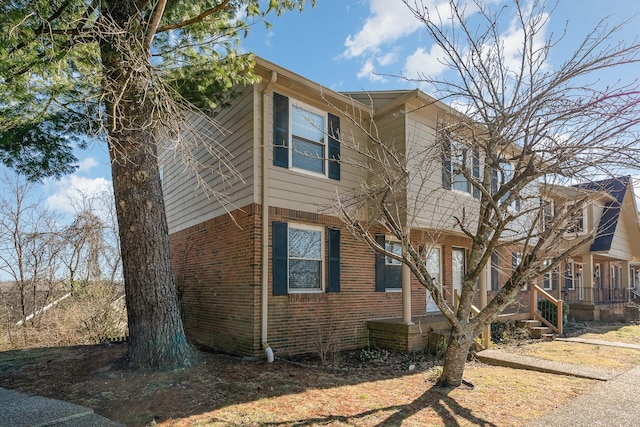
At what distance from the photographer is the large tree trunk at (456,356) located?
18.4 ft

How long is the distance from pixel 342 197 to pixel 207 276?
3.67 m

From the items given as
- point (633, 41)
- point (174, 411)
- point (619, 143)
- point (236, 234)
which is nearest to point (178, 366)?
point (174, 411)

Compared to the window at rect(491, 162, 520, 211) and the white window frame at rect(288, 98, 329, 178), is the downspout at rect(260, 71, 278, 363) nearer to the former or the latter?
the white window frame at rect(288, 98, 329, 178)

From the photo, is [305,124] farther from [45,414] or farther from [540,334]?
[540,334]

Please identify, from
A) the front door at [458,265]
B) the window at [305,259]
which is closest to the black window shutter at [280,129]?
the window at [305,259]

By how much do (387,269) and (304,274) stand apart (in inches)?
104

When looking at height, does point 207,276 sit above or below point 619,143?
below

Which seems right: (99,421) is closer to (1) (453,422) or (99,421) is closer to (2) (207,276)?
(1) (453,422)

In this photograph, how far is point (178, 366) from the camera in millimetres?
6109

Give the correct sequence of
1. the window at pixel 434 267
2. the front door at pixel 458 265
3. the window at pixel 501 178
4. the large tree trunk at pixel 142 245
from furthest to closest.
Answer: the front door at pixel 458 265, the window at pixel 434 267, the large tree trunk at pixel 142 245, the window at pixel 501 178

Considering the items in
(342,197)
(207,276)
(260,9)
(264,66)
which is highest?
(260,9)

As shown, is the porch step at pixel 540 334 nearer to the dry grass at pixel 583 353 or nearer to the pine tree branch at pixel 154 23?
the dry grass at pixel 583 353

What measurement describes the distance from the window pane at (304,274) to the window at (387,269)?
182cm

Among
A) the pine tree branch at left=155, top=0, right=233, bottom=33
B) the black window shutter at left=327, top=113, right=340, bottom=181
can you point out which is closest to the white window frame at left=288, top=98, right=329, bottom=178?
the black window shutter at left=327, top=113, right=340, bottom=181
